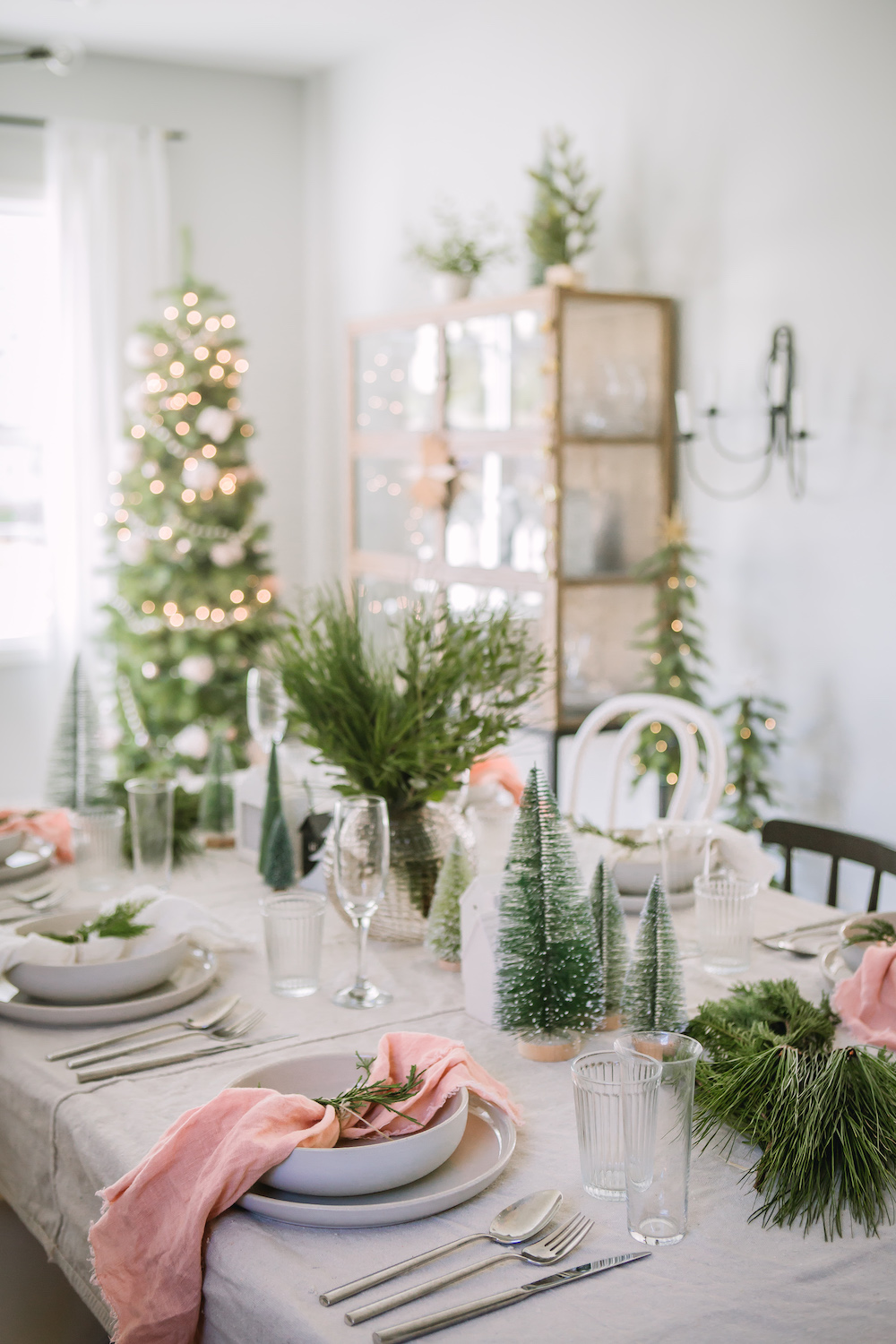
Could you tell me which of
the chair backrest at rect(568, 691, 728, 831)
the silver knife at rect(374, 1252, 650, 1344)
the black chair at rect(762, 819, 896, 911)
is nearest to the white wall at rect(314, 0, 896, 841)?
the chair backrest at rect(568, 691, 728, 831)

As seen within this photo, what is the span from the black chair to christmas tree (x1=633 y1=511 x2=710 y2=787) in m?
1.16

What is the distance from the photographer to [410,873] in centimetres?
158

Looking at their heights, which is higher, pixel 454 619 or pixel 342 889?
pixel 454 619

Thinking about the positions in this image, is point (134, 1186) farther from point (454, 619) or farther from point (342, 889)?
point (454, 619)

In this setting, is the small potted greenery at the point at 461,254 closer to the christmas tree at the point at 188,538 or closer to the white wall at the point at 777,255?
the white wall at the point at 777,255

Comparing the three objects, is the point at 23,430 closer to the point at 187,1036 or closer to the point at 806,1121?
the point at 187,1036

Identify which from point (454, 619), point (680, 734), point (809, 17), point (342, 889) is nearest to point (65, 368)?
point (809, 17)

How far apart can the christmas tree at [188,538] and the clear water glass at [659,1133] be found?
352 cm

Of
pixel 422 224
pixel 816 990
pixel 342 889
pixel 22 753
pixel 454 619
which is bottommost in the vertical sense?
pixel 22 753

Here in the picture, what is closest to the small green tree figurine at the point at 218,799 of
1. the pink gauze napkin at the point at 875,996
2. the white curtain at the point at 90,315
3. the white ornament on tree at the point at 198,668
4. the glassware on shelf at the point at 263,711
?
the glassware on shelf at the point at 263,711

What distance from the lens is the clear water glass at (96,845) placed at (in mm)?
1723

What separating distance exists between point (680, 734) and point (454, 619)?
0.89m

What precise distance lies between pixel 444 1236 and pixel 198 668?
11.7 ft

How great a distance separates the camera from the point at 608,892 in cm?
128
